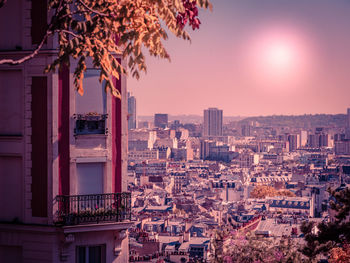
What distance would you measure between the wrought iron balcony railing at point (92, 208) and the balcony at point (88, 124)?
919 mm

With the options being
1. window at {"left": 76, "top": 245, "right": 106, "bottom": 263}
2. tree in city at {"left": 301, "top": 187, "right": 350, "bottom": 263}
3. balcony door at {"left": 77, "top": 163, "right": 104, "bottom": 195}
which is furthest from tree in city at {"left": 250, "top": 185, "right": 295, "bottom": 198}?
window at {"left": 76, "top": 245, "right": 106, "bottom": 263}

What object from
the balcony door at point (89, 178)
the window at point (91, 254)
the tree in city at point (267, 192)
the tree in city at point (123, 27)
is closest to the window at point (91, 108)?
the balcony door at point (89, 178)

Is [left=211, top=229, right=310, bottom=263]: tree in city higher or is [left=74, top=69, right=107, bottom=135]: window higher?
[left=74, top=69, right=107, bottom=135]: window

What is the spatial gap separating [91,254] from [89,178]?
1.09 meters

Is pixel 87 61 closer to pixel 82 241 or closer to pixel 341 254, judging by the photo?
pixel 82 241

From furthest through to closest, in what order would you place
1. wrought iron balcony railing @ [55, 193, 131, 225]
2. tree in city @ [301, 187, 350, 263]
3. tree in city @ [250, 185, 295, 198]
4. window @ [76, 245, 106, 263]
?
tree in city @ [250, 185, 295, 198] → tree in city @ [301, 187, 350, 263] → window @ [76, 245, 106, 263] → wrought iron balcony railing @ [55, 193, 131, 225]

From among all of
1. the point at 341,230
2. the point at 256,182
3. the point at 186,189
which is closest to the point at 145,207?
the point at 186,189

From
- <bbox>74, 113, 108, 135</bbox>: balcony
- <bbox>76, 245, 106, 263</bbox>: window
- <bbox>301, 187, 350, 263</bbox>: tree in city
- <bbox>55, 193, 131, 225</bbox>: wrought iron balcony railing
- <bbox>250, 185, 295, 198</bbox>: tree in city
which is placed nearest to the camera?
<bbox>55, 193, 131, 225</bbox>: wrought iron balcony railing

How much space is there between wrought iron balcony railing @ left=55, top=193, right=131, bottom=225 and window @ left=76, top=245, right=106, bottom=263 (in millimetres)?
395

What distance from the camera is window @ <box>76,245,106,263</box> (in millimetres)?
10604

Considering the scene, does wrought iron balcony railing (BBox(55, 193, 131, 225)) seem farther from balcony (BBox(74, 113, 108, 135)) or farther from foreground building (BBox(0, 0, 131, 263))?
balcony (BBox(74, 113, 108, 135))

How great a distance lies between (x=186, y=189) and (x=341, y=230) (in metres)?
132

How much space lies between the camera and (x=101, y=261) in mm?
10820

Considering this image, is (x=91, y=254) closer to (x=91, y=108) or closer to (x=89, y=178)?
(x=89, y=178)
